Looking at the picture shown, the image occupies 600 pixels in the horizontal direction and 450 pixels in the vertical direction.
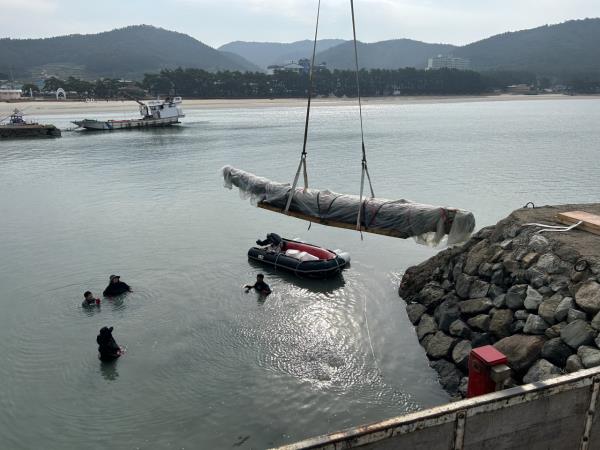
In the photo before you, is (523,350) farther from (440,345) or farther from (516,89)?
(516,89)

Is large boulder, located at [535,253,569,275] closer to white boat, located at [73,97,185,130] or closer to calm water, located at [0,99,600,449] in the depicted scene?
calm water, located at [0,99,600,449]

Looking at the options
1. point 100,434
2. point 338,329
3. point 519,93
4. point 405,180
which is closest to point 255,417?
point 100,434

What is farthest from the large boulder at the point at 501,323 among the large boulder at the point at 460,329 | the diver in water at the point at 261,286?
the diver in water at the point at 261,286

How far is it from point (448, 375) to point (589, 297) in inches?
139

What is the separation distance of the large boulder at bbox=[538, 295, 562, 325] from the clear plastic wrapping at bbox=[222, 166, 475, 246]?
7.16 ft

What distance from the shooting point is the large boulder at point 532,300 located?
1059cm

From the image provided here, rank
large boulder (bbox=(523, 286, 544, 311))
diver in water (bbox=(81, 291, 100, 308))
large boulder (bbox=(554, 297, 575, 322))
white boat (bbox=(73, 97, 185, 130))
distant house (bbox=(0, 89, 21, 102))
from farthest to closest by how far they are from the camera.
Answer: distant house (bbox=(0, 89, 21, 102))
white boat (bbox=(73, 97, 185, 130))
diver in water (bbox=(81, 291, 100, 308))
large boulder (bbox=(523, 286, 544, 311))
large boulder (bbox=(554, 297, 575, 322))

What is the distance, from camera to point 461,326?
1188cm

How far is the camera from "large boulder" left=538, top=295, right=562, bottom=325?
10.0 m

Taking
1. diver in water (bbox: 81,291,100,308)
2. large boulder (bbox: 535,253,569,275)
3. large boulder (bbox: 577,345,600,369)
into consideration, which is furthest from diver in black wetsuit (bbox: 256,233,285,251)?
large boulder (bbox: 577,345,600,369)

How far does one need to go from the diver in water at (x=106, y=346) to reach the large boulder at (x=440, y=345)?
27.2 ft

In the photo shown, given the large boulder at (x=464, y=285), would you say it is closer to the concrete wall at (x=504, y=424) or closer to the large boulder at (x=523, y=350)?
the large boulder at (x=523, y=350)

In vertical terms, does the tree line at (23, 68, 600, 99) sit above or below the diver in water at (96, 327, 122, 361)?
above

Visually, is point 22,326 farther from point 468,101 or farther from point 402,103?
point 468,101
